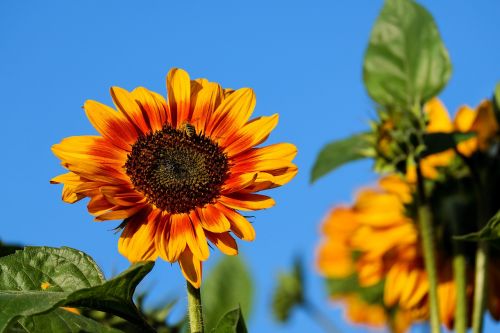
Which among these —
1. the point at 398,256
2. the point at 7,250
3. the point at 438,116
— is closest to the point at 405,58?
the point at 438,116

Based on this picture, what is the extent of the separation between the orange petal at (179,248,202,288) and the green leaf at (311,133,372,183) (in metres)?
0.54

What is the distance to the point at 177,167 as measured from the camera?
130 cm

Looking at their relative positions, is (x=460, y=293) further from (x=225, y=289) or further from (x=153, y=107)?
(x=153, y=107)

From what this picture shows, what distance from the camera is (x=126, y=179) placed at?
50.7 inches

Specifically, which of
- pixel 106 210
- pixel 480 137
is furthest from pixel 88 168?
pixel 480 137

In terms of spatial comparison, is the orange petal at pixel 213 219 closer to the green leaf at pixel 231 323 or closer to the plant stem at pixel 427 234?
the green leaf at pixel 231 323

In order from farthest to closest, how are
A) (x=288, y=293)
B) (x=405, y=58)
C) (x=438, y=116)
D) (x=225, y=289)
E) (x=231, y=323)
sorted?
(x=288, y=293)
(x=438, y=116)
(x=405, y=58)
(x=225, y=289)
(x=231, y=323)

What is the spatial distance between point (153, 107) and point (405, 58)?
27.8 inches

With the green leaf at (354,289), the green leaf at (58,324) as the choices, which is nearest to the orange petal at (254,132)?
the green leaf at (58,324)

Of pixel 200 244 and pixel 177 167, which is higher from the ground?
pixel 177 167

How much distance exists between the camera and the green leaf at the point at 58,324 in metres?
1.05

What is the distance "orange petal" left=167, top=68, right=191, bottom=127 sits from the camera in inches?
49.7

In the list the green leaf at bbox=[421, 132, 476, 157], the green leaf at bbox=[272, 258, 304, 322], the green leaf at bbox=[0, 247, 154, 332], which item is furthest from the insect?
the green leaf at bbox=[272, 258, 304, 322]

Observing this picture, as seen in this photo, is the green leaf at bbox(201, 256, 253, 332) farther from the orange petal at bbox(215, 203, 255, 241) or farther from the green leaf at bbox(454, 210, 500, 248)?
the green leaf at bbox(454, 210, 500, 248)
